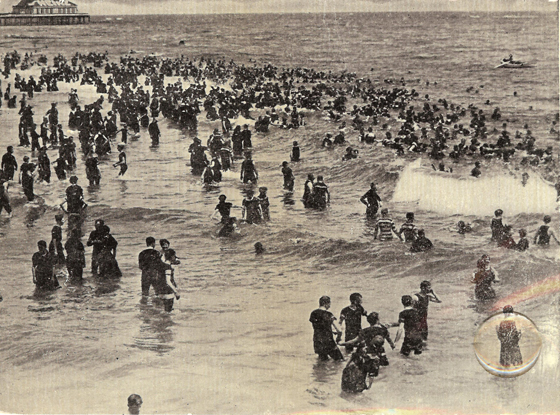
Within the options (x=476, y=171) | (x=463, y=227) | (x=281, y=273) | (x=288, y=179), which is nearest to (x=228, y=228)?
(x=281, y=273)

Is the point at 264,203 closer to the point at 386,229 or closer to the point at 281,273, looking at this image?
the point at 281,273

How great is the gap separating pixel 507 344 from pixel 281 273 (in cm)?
466

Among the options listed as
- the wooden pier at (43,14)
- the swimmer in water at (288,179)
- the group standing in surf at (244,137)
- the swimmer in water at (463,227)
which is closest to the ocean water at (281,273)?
the swimmer in water at (463,227)

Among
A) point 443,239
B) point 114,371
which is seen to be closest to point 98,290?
point 114,371

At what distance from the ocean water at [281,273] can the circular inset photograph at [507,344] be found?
22 centimetres

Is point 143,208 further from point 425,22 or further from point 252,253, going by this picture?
point 425,22

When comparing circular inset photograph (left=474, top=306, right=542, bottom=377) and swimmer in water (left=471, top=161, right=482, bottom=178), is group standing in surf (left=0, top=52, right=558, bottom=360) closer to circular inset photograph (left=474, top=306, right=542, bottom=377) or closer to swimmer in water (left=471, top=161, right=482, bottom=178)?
swimmer in water (left=471, top=161, right=482, bottom=178)

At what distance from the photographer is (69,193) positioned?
14.9 meters

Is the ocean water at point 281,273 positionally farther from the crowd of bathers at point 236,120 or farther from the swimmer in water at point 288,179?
the crowd of bathers at point 236,120

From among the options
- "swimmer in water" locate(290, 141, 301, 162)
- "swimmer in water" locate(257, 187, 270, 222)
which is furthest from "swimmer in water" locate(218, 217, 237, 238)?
"swimmer in water" locate(290, 141, 301, 162)

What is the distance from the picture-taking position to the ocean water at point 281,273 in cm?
1067

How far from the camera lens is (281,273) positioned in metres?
13.3

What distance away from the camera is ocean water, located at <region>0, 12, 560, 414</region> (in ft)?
35.0

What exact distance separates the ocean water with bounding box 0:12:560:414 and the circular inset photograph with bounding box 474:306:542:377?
0.22 m
